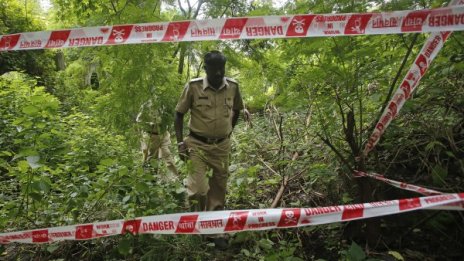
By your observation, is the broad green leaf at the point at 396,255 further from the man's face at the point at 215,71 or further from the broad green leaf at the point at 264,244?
the man's face at the point at 215,71

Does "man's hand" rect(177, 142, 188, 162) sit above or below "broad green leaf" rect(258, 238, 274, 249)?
above

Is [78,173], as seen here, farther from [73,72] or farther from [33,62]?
[73,72]

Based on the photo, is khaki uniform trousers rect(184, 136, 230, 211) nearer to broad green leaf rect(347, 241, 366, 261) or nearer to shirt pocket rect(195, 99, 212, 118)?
shirt pocket rect(195, 99, 212, 118)

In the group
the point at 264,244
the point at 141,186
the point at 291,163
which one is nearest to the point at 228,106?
the point at 291,163

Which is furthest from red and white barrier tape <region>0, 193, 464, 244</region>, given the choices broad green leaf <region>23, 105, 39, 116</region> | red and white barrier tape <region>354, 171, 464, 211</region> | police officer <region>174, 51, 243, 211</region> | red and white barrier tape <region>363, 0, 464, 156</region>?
broad green leaf <region>23, 105, 39, 116</region>

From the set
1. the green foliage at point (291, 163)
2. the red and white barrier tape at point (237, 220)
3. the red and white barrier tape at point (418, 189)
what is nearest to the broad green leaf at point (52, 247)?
the green foliage at point (291, 163)

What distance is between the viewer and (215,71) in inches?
140

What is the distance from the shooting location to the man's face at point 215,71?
3.52 meters

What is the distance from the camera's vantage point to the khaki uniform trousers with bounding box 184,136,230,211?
11.6 feet

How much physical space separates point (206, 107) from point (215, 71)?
15.8 inches

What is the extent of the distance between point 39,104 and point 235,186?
2465 millimetres

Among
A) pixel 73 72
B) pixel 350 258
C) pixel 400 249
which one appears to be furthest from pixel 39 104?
pixel 73 72

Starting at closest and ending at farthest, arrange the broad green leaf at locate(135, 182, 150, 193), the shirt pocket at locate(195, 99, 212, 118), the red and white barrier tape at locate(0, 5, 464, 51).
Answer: the red and white barrier tape at locate(0, 5, 464, 51) < the broad green leaf at locate(135, 182, 150, 193) < the shirt pocket at locate(195, 99, 212, 118)

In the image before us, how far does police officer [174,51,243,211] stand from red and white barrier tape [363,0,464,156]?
60.5 inches
